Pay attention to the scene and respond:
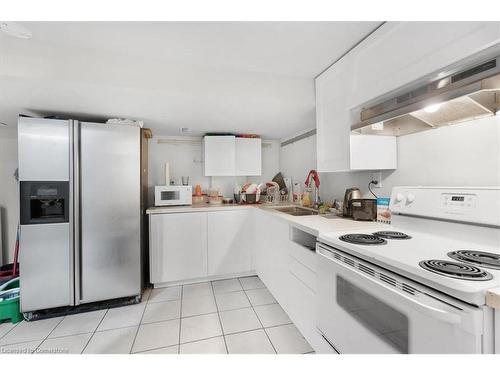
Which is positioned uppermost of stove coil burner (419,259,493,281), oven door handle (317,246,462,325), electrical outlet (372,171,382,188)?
electrical outlet (372,171,382,188)

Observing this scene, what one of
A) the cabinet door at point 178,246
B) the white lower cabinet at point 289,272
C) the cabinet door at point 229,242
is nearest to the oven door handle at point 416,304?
the white lower cabinet at point 289,272

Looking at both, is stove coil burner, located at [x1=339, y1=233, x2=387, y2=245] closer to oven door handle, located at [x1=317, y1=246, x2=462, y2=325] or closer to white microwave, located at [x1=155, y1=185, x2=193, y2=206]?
oven door handle, located at [x1=317, y1=246, x2=462, y2=325]

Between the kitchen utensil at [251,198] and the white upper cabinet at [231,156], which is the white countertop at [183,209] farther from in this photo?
the white upper cabinet at [231,156]

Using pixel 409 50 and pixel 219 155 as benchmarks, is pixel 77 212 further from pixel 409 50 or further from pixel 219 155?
pixel 409 50

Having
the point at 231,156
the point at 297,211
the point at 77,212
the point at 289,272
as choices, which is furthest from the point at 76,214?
the point at 297,211

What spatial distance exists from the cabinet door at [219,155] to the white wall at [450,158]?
160cm

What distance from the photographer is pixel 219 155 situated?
279cm

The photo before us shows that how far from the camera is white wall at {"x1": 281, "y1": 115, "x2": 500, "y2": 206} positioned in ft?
3.37

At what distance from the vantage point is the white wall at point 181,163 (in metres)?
2.88

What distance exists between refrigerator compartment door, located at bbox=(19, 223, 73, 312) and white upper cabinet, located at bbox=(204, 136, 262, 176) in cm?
158

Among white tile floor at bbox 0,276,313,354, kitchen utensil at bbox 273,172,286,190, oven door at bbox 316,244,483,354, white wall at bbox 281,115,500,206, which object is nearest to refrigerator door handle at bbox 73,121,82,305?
white tile floor at bbox 0,276,313,354
